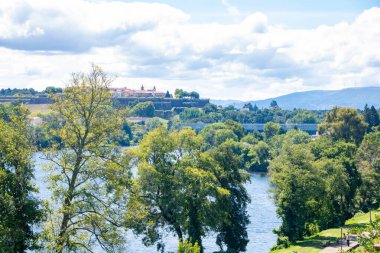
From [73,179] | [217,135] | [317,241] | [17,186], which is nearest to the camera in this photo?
[17,186]

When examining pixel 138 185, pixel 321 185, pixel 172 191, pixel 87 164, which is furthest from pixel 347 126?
pixel 87 164

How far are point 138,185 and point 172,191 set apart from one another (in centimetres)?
239

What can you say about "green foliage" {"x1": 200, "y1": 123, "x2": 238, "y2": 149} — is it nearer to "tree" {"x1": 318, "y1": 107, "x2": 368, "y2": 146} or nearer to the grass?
"tree" {"x1": 318, "y1": 107, "x2": 368, "y2": 146}

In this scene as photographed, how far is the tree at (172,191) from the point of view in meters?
41.9

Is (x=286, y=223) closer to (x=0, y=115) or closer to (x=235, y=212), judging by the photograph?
(x=235, y=212)

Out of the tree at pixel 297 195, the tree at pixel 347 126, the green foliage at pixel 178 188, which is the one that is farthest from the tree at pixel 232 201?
the tree at pixel 347 126

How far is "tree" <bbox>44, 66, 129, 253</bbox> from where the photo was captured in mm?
29734

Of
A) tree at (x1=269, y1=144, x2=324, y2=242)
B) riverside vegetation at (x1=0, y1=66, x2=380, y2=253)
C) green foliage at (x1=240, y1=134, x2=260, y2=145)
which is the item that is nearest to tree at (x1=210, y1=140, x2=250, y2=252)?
riverside vegetation at (x1=0, y1=66, x2=380, y2=253)

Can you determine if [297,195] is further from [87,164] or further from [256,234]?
[87,164]

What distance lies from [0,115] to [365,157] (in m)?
55.6

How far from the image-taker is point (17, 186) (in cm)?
2806

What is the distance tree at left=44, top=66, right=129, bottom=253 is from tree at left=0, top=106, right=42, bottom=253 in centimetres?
143

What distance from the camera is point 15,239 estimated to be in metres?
27.3

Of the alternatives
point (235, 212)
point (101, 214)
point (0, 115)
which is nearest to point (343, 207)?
point (235, 212)
